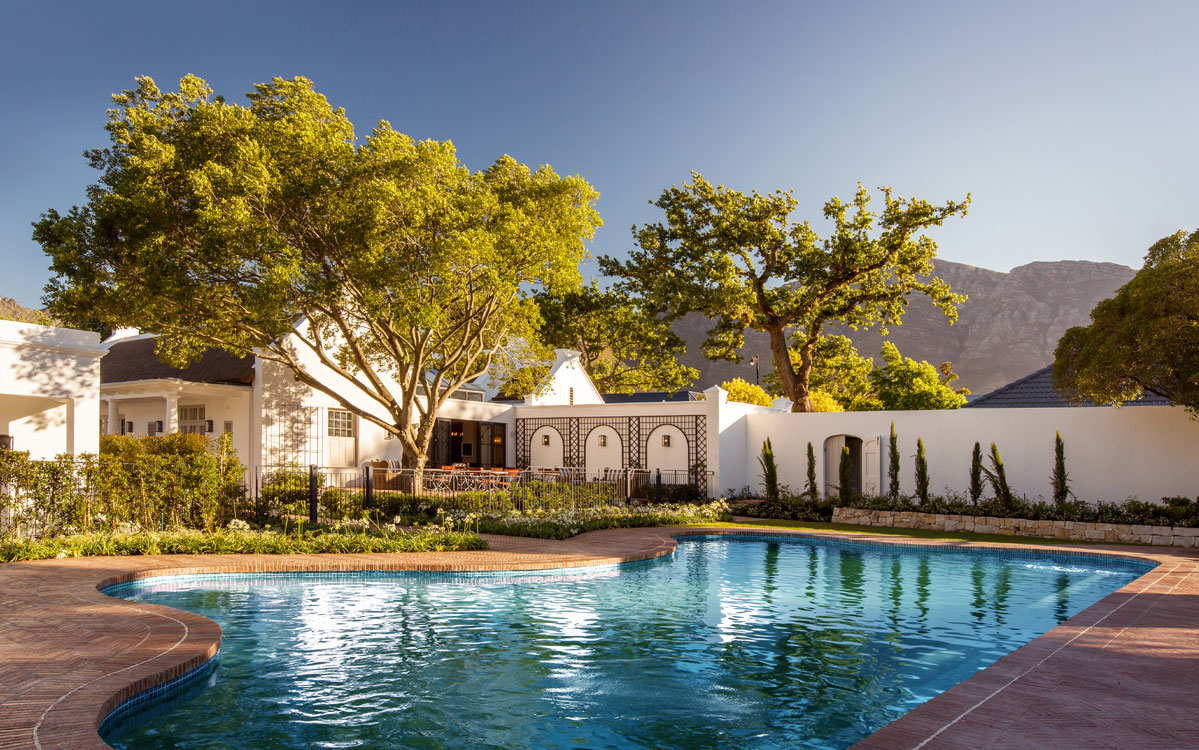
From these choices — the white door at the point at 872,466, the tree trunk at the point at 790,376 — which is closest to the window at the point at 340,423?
the tree trunk at the point at 790,376

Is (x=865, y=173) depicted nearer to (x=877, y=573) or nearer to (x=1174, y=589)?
(x=877, y=573)

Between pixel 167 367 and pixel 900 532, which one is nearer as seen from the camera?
pixel 900 532

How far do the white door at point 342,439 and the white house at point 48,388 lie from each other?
862 cm

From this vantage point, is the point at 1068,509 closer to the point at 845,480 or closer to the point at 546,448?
the point at 845,480

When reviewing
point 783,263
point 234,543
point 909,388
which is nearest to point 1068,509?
point 783,263

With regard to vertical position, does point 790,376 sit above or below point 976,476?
above

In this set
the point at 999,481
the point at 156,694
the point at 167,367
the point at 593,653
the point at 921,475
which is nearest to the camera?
the point at 156,694

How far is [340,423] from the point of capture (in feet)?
78.6

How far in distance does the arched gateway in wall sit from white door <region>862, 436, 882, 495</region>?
459 centimetres

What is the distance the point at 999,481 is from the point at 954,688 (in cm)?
1537

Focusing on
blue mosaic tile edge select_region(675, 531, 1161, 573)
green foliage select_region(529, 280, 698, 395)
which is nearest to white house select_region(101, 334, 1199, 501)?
green foliage select_region(529, 280, 698, 395)

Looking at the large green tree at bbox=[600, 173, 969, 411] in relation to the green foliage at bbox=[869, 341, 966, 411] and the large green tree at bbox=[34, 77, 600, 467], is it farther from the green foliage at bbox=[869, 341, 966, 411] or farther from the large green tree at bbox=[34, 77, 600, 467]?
the green foliage at bbox=[869, 341, 966, 411]

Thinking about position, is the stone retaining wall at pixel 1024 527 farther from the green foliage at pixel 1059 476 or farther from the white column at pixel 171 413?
the white column at pixel 171 413

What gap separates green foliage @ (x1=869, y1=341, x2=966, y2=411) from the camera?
5369 centimetres
